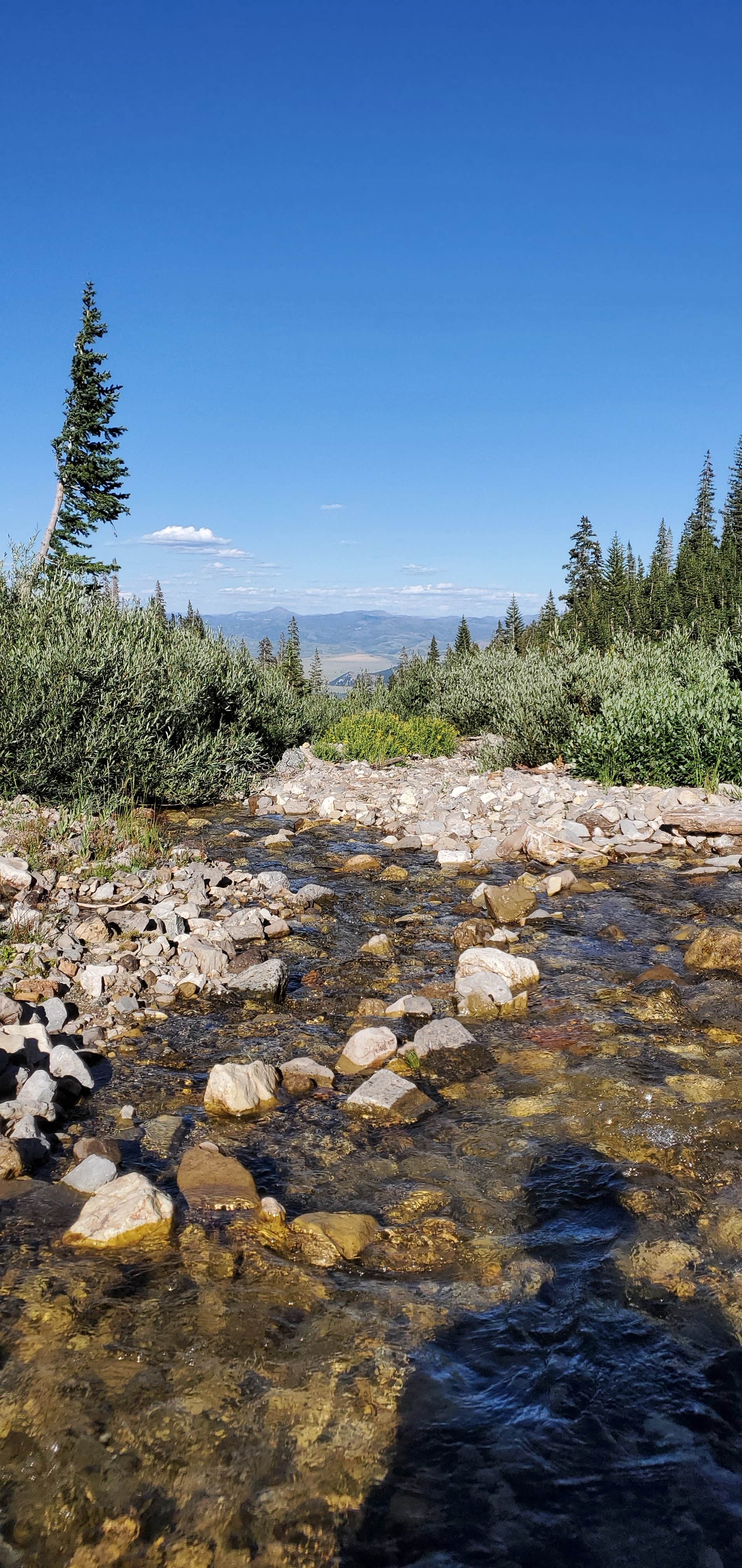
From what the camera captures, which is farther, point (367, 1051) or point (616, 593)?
point (616, 593)

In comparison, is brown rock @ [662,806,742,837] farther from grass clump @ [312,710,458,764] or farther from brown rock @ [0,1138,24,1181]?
brown rock @ [0,1138,24,1181]

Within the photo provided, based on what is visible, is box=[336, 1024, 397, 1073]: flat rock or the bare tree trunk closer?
box=[336, 1024, 397, 1073]: flat rock

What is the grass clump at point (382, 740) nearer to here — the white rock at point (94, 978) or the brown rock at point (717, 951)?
the brown rock at point (717, 951)

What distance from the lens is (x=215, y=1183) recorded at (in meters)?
5.06

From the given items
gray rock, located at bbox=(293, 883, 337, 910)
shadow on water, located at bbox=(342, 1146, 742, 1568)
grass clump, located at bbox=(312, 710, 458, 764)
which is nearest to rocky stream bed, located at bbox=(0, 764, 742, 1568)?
shadow on water, located at bbox=(342, 1146, 742, 1568)

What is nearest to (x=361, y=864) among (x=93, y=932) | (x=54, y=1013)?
(x=93, y=932)

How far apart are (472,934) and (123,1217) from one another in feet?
19.9

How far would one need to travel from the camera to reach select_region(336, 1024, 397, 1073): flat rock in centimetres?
682

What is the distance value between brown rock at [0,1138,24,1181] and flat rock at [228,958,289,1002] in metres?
3.33

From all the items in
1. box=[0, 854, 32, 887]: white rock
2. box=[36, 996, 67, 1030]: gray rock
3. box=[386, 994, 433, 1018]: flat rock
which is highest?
box=[0, 854, 32, 887]: white rock

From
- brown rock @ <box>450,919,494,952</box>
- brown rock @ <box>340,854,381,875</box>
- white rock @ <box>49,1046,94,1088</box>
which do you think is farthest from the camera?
brown rock @ <box>340,854,381,875</box>

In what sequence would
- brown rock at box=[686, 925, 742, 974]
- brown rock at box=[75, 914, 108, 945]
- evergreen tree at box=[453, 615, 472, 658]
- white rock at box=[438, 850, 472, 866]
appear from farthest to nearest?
1. evergreen tree at box=[453, 615, 472, 658]
2. white rock at box=[438, 850, 472, 866]
3. brown rock at box=[75, 914, 108, 945]
4. brown rock at box=[686, 925, 742, 974]

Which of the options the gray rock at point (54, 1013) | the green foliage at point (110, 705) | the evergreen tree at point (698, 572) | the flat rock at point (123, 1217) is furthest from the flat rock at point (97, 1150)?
the evergreen tree at point (698, 572)

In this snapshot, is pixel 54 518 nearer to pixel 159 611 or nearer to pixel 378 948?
pixel 159 611
